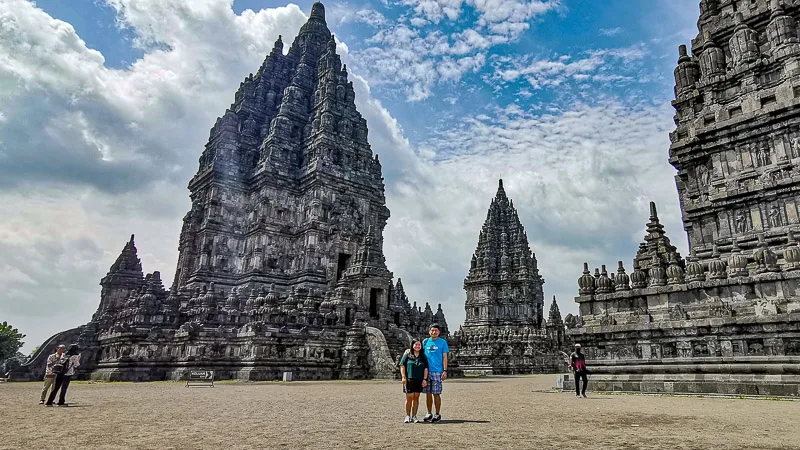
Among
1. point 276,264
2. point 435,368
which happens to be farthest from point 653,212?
point 276,264

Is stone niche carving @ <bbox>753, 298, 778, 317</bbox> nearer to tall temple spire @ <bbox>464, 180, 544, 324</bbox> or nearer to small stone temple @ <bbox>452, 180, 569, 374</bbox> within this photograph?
small stone temple @ <bbox>452, 180, 569, 374</bbox>

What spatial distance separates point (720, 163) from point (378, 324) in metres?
22.0

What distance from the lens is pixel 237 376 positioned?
2706 cm

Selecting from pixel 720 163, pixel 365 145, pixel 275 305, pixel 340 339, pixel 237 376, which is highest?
pixel 365 145

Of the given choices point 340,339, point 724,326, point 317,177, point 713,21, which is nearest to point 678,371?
point 724,326

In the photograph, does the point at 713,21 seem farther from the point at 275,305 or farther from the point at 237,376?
the point at 237,376

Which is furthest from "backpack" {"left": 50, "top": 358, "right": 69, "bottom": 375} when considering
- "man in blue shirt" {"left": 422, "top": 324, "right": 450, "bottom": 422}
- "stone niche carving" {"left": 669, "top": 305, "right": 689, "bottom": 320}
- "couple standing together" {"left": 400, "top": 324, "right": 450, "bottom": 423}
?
"stone niche carving" {"left": 669, "top": 305, "right": 689, "bottom": 320}

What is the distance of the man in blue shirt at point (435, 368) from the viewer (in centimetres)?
869

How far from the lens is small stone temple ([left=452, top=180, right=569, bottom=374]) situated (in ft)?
157

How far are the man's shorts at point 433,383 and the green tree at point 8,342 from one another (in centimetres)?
4570

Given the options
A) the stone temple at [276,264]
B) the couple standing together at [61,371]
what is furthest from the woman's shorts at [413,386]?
the stone temple at [276,264]

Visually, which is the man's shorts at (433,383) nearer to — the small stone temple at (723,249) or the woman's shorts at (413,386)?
the woman's shorts at (413,386)

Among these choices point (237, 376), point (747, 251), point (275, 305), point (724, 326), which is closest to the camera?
point (724, 326)

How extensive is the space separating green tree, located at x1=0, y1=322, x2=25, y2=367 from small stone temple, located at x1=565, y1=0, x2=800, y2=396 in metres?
45.5
